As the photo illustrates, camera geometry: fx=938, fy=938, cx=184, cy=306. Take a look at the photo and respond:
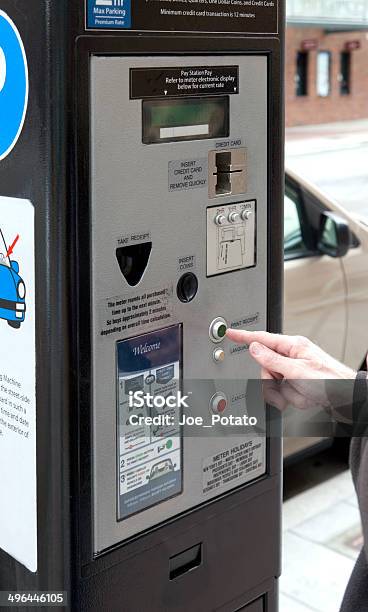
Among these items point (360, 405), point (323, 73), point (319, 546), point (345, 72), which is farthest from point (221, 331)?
point (345, 72)

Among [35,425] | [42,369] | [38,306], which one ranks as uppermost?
[38,306]

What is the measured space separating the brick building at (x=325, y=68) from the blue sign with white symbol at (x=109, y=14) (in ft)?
67.5

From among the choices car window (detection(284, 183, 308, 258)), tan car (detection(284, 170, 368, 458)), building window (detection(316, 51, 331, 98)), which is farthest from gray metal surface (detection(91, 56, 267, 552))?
building window (detection(316, 51, 331, 98))

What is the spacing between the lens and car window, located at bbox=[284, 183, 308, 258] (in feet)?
13.4

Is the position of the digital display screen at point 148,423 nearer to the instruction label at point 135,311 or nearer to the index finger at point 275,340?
the instruction label at point 135,311

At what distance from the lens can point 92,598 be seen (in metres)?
1.70

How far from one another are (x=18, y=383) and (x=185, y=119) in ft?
1.86

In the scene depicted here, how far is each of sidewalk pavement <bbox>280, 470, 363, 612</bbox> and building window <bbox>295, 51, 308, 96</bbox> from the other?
20.4 meters

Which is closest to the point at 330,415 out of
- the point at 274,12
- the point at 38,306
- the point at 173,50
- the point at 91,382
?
the point at 91,382

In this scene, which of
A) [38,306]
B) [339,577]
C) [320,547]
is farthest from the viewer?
[320,547]

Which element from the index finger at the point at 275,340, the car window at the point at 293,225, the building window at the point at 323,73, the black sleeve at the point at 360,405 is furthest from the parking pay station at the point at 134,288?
the building window at the point at 323,73

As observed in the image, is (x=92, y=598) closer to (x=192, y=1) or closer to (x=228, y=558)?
(x=228, y=558)

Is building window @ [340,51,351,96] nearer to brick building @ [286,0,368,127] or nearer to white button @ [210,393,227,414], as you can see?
brick building @ [286,0,368,127]

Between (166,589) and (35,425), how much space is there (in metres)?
0.46
